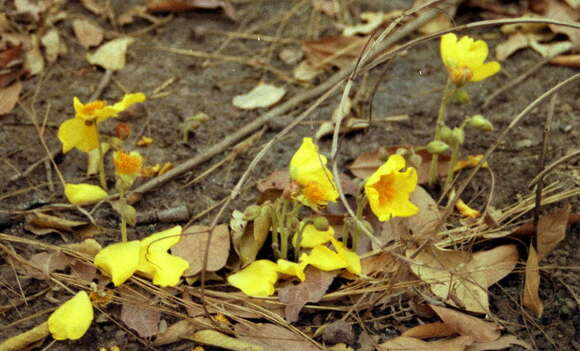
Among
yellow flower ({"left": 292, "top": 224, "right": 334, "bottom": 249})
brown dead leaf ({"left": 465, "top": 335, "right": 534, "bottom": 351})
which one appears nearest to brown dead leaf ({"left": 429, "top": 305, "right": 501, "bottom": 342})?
brown dead leaf ({"left": 465, "top": 335, "right": 534, "bottom": 351})

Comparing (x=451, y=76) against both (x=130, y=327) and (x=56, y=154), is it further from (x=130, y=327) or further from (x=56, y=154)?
(x=56, y=154)

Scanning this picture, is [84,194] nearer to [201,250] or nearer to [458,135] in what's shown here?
[201,250]

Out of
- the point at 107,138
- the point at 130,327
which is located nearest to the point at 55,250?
the point at 130,327

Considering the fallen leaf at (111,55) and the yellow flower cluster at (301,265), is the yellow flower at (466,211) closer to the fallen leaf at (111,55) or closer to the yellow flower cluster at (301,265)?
the yellow flower cluster at (301,265)

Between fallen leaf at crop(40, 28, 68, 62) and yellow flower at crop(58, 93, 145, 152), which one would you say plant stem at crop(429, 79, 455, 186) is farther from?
fallen leaf at crop(40, 28, 68, 62)

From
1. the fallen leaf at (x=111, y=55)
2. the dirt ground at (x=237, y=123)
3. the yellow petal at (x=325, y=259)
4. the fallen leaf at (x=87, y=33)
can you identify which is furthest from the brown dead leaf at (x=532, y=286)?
the fallen leaf at (x=87, y=33)

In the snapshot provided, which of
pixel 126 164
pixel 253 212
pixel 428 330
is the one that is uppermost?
pixel 126 164

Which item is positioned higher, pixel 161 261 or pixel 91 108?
pixel 91 108

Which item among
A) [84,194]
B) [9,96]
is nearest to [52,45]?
[9,96]
